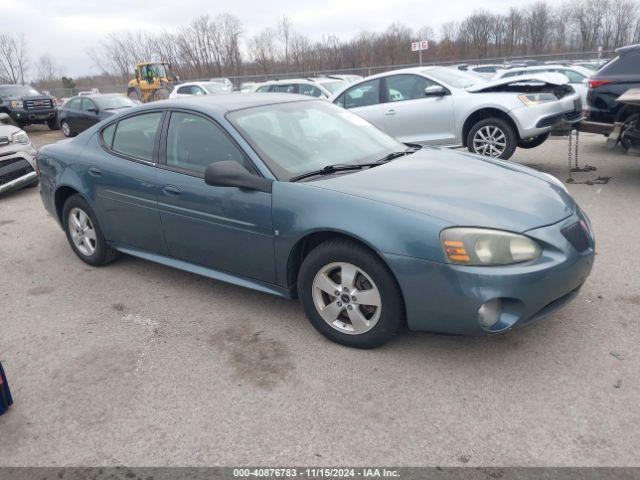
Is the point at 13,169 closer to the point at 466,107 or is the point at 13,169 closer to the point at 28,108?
the point at 466,107

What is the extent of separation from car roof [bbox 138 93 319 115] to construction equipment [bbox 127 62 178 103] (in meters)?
22.7

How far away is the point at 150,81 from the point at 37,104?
307 inches

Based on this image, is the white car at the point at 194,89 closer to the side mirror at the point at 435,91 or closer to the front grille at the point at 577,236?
the side mirror at the point at 435,91

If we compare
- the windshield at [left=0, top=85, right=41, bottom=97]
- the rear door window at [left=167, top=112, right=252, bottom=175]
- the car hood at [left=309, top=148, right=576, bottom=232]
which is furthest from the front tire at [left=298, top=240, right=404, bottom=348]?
the windshield at [left=0, top=85, right=41, bottom=97]

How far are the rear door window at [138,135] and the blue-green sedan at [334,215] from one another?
0.01 m

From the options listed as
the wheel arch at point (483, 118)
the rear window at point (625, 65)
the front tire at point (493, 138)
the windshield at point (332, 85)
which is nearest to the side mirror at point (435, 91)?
the wheel arch at point (483, 118)

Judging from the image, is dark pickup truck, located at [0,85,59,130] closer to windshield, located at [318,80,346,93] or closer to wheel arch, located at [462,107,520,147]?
windshield, located at [318,80,346,93]

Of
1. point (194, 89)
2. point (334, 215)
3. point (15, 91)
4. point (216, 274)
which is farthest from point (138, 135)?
point (15, 91)

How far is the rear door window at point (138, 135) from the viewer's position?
4.23 m

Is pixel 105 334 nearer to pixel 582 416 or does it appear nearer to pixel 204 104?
pixel 204 104

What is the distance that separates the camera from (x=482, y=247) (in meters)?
2.83

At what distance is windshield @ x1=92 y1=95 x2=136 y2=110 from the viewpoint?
645 inches

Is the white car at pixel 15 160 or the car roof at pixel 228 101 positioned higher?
the car roof at pixel 228 101

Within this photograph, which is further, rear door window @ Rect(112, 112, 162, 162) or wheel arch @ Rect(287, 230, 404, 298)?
rear door window @ Rect(112, 112, 162, 162)
